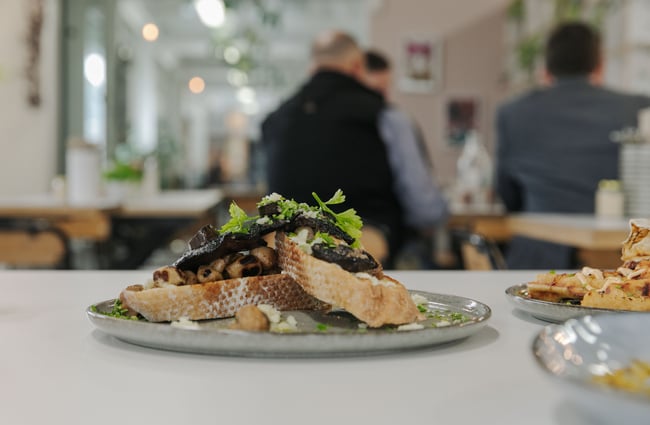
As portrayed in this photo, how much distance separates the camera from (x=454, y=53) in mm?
8680

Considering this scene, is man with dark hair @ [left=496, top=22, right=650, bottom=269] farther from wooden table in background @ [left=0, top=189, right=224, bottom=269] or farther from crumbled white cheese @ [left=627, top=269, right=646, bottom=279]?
crumbled white cheese @ [left=627, top=269, right=646, bottom=279]

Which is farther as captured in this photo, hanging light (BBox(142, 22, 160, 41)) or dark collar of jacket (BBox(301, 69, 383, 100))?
hanging light (BBox(142, 22, 160, 41))

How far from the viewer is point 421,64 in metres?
8.56

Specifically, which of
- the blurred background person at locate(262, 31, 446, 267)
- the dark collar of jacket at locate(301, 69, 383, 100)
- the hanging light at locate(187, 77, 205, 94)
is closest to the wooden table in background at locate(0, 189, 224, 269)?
the blurred background person at locate(262, 31, 446, 267)

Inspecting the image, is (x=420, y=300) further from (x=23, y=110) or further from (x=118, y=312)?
(x=23, y=110)

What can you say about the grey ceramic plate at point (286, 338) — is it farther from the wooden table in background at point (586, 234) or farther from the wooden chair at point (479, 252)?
the wooden table in background at point (586, 234)

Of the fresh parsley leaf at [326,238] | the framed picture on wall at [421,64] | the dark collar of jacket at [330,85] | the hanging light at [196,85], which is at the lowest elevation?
the fresh parsley leaf at [326,238]

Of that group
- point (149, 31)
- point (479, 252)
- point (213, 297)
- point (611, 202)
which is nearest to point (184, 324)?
point (213, 297)

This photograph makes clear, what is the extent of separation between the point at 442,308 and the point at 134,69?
42.4ft

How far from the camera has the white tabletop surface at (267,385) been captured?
0.56 m

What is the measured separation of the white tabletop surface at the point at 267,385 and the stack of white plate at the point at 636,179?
2.43 metres

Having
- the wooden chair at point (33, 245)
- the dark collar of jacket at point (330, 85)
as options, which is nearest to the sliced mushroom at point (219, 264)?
the wooden chair at point (33, 245)

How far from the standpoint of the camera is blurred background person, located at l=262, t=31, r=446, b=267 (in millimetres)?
3498

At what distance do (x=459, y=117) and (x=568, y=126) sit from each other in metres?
4.95
